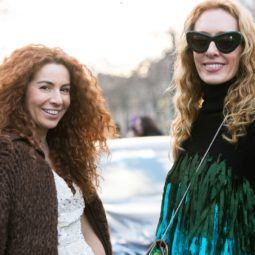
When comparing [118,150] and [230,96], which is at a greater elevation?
[230,96]

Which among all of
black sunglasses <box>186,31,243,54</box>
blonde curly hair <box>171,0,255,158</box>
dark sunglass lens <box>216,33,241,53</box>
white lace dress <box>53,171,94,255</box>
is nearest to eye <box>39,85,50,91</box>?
white lace dress <box>53,171,94,255</box>

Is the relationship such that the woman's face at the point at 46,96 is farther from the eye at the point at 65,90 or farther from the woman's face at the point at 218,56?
the woman's face at the point at 218,56

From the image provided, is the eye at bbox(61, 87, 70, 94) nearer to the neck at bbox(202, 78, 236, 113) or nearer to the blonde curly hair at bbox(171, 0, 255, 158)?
the blonde curly hair at bbox(171, 0, 255, 158)

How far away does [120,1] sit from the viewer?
19.5ft

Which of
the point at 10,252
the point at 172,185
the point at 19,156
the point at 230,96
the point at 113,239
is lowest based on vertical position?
the point at 113,239

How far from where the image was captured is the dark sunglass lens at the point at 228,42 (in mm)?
2582

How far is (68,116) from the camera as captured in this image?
3334mm

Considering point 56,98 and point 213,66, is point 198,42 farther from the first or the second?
point 56,98

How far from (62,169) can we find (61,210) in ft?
1.07

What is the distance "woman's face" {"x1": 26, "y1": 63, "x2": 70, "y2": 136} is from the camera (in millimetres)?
2893

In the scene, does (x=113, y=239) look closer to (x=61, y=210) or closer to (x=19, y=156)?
(x=61, y=210)

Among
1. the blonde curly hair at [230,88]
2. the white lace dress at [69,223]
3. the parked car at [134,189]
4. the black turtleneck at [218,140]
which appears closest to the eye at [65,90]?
the white lace dress at [69,223]

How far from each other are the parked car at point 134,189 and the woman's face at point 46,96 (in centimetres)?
127

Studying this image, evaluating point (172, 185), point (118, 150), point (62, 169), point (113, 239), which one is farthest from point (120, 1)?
point (172, 185)
